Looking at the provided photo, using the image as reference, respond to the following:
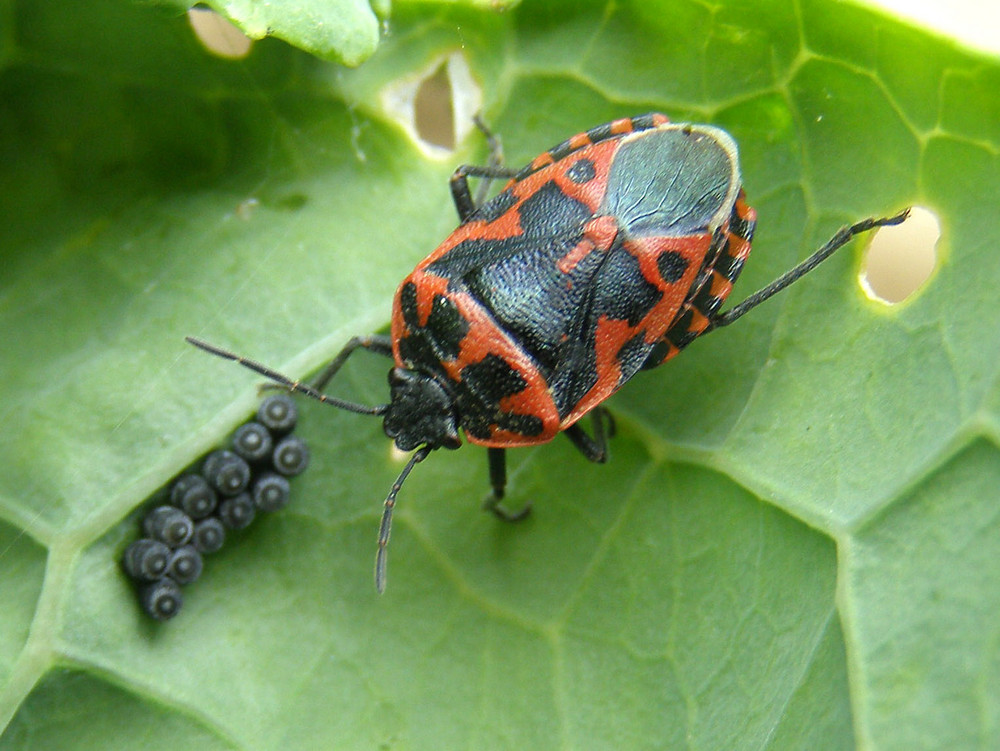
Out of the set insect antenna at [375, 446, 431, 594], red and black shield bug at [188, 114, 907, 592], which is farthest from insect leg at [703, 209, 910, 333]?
insect antenna at [375, 446, 431, 594]

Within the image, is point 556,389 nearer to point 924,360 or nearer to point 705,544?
point 705,544

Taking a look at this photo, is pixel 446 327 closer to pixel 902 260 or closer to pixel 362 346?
pixel 362 346

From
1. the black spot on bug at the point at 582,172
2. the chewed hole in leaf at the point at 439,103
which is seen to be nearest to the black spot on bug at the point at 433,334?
the black spot on bug at the point at 582,172

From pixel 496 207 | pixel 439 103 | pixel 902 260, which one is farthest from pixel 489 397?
pixel 902 260

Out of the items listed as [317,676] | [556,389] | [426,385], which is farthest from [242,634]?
[556,389]

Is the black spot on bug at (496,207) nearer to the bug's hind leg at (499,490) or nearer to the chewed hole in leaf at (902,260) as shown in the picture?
the bug's hind leg at (499,490)

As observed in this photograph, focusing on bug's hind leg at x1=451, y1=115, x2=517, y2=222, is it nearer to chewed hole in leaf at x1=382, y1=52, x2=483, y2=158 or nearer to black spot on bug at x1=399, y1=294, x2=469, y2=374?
chewed hole in leaf at x1=382, y1=52, x2=483, y2=158
